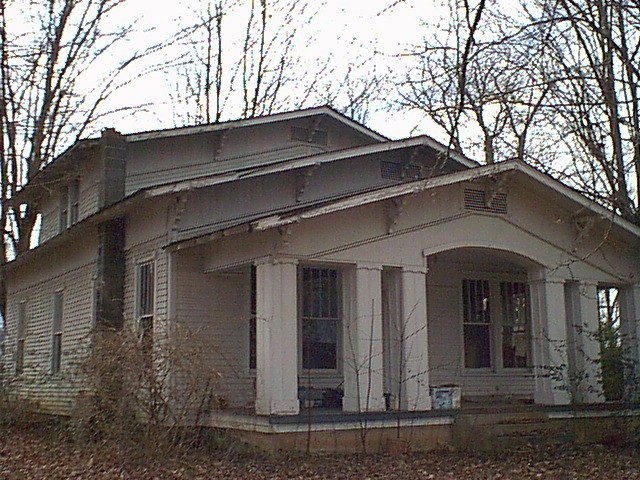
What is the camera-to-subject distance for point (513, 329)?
1745cm

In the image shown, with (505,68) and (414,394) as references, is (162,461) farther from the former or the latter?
(505,68)

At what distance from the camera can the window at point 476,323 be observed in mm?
17016

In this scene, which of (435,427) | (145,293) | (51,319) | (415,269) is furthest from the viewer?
(51,319)

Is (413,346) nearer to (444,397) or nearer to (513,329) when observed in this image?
(444,397)

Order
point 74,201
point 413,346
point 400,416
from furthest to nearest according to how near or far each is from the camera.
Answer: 1. point 74,201
2. point 413,346
3. point 400,416

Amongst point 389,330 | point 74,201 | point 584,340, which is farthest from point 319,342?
point 74,201

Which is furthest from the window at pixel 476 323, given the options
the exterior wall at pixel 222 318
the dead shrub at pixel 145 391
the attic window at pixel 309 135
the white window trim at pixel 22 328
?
the white window trim at pixel 22 328

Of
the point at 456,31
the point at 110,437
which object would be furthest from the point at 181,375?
the point at 456,31

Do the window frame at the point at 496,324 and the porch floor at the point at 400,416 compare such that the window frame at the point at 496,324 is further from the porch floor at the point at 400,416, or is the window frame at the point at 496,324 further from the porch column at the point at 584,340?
the porch floor at the point at 400,416

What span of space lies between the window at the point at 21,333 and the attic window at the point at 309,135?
869 cm

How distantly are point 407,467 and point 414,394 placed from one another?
182 cm

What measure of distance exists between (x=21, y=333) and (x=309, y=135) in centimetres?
924

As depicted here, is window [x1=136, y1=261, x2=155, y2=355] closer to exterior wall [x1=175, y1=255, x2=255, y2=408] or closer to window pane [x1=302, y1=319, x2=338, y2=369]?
exterior wall [x1=175, y1=255, x2=255, y2=408]

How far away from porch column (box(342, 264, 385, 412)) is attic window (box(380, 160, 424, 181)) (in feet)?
13.3
